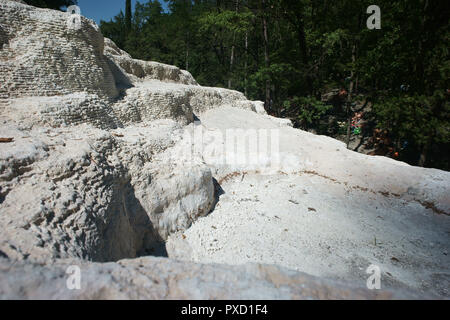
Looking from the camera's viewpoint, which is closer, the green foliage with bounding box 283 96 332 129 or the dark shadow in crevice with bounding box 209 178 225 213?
the dark shadow in crevice with bounding box 209 178 225 213

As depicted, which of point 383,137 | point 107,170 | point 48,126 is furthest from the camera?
point 383,137

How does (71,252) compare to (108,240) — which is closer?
(71,252)

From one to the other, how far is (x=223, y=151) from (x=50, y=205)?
17.9 ft

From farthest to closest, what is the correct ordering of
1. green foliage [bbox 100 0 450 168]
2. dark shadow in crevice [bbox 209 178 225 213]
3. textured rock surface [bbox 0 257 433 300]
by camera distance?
green foliage [bbox 100 0 450 168]
dark shadow in crevice [bbox 209 178 225 213]
textured rock surface [bbox 0 257 433 300]

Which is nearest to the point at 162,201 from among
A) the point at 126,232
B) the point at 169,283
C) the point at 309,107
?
the point at 126,232

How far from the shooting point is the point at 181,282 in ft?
5.46

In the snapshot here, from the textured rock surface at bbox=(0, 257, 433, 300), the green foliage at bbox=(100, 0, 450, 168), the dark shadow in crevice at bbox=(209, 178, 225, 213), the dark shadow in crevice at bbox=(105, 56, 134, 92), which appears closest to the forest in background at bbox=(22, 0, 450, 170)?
the green foliage at bbox=(100, 0, 450, 168)

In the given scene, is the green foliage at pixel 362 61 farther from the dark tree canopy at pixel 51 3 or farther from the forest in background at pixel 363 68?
the dark tree canopy at pixel 51 3

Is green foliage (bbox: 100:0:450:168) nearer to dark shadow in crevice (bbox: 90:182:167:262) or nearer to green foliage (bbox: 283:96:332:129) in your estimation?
green foliage (bbox: 283:96:332:129)

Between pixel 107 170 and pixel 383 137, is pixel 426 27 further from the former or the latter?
pixel 107 170

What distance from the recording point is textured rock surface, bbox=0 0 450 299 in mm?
1714

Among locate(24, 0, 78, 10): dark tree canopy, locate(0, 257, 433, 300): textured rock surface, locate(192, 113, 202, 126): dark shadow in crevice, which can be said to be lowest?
Result: locate(0, 257, 433, 300): textured rock surface

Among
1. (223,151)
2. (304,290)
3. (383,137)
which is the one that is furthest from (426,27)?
(304,290)

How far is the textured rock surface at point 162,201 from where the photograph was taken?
5.62ft
